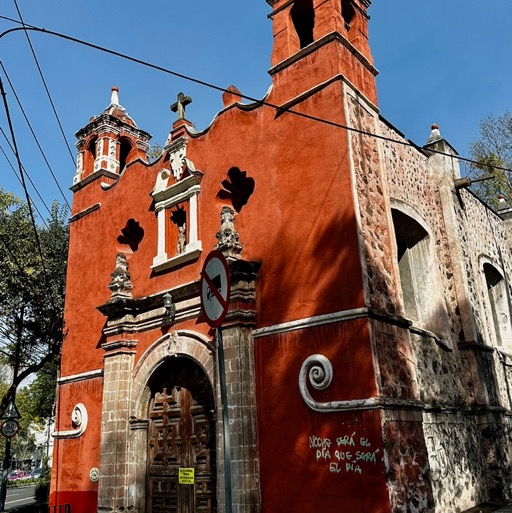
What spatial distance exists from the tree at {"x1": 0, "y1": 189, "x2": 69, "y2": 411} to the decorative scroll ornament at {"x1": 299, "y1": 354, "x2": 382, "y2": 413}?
32.4ft

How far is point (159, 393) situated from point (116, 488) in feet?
5.78

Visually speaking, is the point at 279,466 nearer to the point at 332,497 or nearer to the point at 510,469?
the point at 332,497

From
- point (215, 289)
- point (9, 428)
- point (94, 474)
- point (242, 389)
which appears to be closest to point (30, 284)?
point (9, 428)

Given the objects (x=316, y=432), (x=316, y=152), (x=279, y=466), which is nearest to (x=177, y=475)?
(x=279, y=466)

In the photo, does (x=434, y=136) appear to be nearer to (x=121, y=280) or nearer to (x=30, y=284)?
(x=121, y=280)

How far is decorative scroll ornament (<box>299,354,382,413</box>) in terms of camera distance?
6781mm

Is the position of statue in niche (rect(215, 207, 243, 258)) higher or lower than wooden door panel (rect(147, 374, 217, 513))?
higher

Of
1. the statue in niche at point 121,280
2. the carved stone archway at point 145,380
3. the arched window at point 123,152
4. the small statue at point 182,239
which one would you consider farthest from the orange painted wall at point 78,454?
the arched window at point 123,152

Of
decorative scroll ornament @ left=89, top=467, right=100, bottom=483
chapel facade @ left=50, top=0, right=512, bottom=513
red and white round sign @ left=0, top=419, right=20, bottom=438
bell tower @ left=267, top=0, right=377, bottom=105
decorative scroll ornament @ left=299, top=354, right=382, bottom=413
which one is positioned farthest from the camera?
red and white round sign @ left=0, top=419, right=20, bottom=438

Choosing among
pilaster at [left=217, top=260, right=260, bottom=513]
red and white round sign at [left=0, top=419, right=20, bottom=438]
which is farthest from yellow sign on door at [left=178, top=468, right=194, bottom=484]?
red and white round sign at [left=0, top=419, right=20, bottom=438]

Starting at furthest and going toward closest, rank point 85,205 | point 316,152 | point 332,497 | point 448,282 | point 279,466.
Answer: point 85,205, point 448,282, point 316,152, point 279,466, point 332,497

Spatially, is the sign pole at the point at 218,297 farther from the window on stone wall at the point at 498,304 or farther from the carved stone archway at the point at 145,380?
the window on stone wall at the point at 498,304

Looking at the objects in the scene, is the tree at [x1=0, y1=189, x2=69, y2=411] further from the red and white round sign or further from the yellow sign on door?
the yellow sign on door

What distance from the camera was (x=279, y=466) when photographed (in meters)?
7.39
